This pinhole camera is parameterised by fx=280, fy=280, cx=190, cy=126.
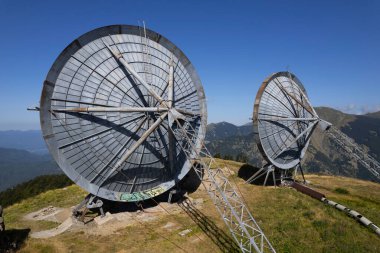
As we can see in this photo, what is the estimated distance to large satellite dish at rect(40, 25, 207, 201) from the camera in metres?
34.5

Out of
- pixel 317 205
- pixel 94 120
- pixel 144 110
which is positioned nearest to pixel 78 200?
pixel 94 120

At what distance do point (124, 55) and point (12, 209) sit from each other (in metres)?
38.6

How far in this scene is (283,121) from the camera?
55.7 meters

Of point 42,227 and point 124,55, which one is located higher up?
point 124,55

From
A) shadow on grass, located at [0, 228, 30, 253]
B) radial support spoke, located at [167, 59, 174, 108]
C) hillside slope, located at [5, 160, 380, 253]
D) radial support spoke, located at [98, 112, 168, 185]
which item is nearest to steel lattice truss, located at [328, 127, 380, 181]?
hillside slope, located at [5, 160, 380, 253]

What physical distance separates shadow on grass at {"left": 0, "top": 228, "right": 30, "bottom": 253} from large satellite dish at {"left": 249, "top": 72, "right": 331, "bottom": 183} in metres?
38.6

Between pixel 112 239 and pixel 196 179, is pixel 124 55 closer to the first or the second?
pixel 112 239

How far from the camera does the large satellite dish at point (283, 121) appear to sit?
2039 inches

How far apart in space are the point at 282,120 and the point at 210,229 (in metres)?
27.2

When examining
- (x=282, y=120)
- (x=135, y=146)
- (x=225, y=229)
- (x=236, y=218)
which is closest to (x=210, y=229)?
(x=225, y=229)

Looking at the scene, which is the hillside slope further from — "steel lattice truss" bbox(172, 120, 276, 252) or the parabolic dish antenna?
the parabolic dish antenna

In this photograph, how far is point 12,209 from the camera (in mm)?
53531

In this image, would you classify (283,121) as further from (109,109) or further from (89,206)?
(89,206)

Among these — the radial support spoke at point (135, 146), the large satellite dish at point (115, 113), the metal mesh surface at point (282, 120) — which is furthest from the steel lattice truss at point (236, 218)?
the metal mesh surface at point (282, 120)
